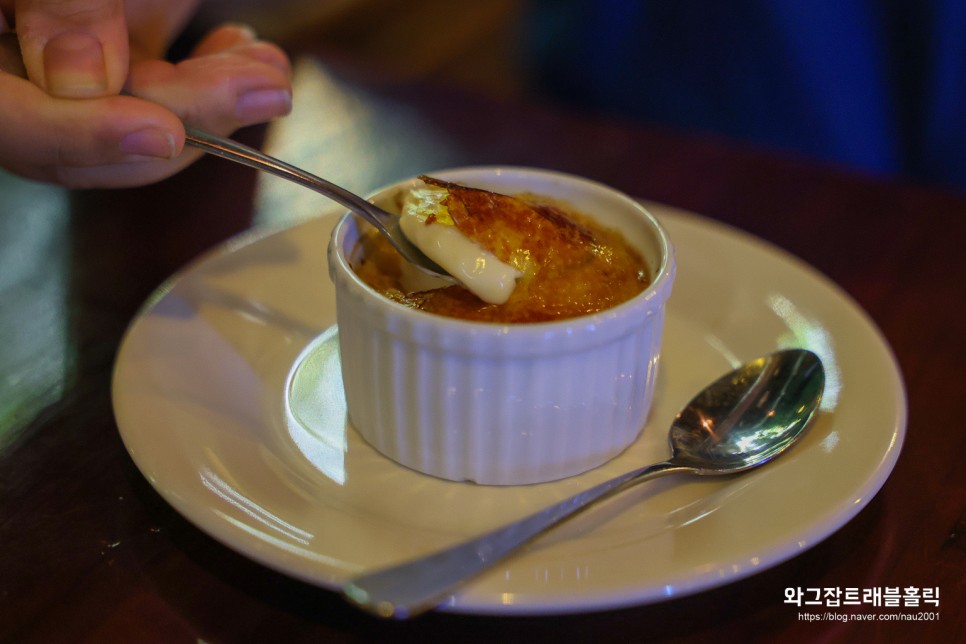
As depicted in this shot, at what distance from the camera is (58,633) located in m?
0.86

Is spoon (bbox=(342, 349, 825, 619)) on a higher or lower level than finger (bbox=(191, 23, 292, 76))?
lower

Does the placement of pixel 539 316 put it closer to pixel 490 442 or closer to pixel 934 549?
pixel 490 442

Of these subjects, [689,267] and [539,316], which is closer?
[539,316]

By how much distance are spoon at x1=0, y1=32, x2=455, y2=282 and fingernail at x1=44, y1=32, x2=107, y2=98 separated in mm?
87

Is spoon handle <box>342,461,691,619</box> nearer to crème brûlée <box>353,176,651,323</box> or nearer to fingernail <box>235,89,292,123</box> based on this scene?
crème brûlée <box>353,176,651,323</box>

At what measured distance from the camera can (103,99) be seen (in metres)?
1.08

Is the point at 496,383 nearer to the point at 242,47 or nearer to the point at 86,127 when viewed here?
the point at 86,127

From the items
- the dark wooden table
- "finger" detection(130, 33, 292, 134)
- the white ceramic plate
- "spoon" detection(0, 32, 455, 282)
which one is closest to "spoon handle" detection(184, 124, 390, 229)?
"spoon" detection(0, 32, 455, 282)

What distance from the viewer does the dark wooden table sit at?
90 cm

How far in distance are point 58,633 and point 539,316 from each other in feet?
2.05

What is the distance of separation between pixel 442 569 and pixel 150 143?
647 mm

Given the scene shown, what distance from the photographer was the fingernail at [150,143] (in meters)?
1.06

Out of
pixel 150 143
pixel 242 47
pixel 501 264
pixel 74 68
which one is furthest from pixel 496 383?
pixel 242 47

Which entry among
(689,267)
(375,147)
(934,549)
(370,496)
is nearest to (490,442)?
(370,496)
